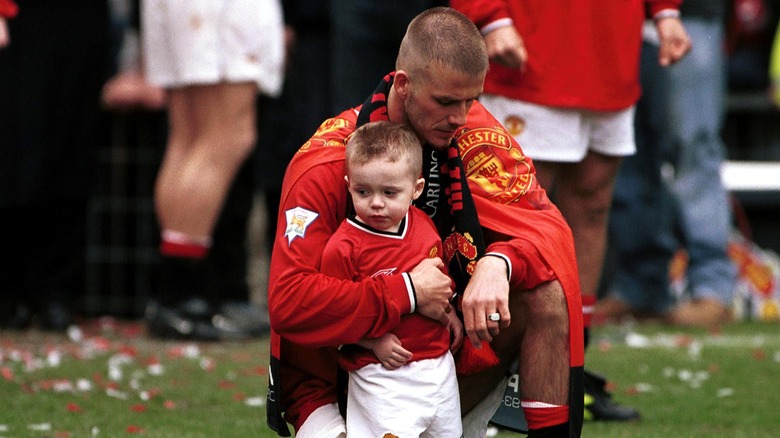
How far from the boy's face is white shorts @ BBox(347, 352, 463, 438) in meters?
0.31

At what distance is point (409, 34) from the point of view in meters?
3.38

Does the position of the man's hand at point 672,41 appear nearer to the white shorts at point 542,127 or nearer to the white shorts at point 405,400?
the white shorts at point 542,127

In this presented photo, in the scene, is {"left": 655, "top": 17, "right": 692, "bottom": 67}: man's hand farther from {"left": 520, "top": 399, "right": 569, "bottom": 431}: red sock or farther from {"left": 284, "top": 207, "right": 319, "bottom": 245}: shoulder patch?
{"left": 284, "top": 207, "right": 319, "bottom": 245}: shoulder patch

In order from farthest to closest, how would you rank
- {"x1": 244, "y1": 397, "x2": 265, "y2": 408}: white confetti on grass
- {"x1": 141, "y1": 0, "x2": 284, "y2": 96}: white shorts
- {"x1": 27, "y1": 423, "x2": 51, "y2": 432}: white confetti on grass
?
{"x1": 141, "y1": 0, "x2": 284, "y2": 96}: white shorts < {"x1": 244, "y1": 397, "x2": 265, "y2": 408}: white confetti on grass < {"x1": 27, "y1": 423, "x2": 51, "y2": 432}: white confetti on grass

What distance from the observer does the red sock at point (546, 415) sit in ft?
11.0

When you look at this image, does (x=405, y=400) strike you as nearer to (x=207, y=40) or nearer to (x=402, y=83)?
(x=402, y=83)

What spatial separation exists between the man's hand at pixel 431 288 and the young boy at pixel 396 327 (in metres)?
0.03

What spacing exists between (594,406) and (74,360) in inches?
81.1

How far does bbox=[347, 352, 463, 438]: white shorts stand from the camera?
320 centimetres

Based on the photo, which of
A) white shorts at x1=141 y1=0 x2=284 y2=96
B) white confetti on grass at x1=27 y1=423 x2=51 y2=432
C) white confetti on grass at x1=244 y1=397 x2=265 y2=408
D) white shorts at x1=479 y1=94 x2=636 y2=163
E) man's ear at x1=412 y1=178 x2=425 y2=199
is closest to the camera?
man's ear at x1=412 y1=178 x2=425 y2=199

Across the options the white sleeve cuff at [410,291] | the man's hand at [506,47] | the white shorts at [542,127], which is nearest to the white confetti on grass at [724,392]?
the white shorts at [542,127]

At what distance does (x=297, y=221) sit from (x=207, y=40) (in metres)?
2.79

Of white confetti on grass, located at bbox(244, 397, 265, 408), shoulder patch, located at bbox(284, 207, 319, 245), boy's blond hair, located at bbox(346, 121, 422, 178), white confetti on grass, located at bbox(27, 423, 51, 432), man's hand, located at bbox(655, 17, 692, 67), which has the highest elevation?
man's hand, located at bbox(655, 17, 692, 67)

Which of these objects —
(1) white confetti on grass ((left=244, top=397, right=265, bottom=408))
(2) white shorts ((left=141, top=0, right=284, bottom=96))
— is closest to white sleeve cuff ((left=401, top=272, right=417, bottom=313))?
(1) white confetti on grass ((left=244, top=397, right=265, bottom=408))
